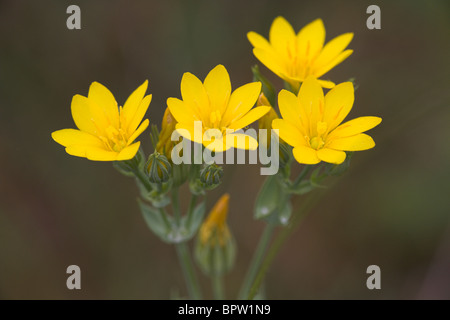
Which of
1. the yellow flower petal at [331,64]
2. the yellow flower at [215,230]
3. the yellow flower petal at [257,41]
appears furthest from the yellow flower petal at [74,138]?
the yellow flower petal at [331,64]

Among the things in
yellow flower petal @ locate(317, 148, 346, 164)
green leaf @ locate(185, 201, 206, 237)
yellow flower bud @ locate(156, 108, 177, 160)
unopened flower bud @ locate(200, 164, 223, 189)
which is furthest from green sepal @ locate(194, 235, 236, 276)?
yellow flower petal @ locate(317, 148, 346, 164)

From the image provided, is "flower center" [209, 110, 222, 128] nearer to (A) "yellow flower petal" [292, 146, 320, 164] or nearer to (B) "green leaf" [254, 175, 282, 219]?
(A) "yellow flower petal" [292, 146, 320, 164]

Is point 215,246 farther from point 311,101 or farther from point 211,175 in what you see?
point 311,101

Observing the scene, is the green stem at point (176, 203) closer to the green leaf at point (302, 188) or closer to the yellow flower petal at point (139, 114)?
the yellow flower petal at point (139, 114)

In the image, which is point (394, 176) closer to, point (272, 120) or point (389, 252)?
point (389, 252)

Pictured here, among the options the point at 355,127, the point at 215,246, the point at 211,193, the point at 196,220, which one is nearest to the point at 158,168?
the point at 196,220
